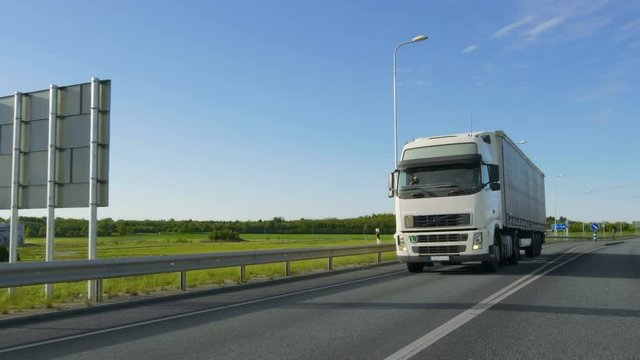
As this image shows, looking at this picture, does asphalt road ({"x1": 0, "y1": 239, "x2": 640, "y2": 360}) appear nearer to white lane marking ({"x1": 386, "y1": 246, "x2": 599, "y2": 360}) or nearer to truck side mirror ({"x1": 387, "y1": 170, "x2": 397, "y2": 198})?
white lane marking ({"x1": 386, "y1": 246, "x2": 599, "y2": 360})

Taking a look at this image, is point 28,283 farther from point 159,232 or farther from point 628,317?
point 159,232

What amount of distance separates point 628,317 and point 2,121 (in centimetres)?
1399

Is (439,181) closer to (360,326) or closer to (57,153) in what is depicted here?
(360,326)

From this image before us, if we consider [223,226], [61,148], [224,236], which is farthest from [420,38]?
[223,226]

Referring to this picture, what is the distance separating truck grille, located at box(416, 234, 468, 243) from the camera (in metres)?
15.1

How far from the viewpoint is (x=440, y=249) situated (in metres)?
15.3

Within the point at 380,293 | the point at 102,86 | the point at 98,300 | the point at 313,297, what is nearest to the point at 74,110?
the point at 102,86

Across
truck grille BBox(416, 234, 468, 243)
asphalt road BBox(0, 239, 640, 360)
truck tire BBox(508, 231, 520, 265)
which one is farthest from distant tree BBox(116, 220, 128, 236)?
asphalt road BBox(0, 239, 640, 360)

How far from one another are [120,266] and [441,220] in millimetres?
8310

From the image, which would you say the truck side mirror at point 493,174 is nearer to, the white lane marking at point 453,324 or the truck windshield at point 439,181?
the truck windshield at point 439,181

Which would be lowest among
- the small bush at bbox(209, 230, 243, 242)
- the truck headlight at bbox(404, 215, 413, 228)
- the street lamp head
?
the small bush at bbox(209, 230, 243, 242)

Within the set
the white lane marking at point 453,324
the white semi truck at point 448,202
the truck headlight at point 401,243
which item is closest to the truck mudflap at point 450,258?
the white semi truck at point 448,202

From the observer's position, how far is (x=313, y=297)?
11.1 meters

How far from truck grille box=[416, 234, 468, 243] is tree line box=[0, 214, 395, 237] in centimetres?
7485
